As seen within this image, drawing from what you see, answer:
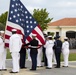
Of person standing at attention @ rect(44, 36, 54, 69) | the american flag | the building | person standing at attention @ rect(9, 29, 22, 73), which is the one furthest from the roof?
person standing at attention @ rect(9, 29, 22, 73)

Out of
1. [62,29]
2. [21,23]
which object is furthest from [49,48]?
[62,29]

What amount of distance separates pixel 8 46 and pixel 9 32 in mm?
649

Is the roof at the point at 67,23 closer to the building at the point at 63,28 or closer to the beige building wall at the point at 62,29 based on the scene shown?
the building at the point at 63,28

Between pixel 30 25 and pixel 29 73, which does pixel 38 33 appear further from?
pixel 29 73

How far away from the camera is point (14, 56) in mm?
12977

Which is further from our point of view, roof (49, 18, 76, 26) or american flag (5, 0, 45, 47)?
roof (49, 18, 76, 26)

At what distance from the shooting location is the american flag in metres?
13.7

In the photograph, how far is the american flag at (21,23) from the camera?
44.8ft

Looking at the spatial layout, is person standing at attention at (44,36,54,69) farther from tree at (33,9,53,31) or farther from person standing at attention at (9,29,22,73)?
tree at (33,9,53,31)

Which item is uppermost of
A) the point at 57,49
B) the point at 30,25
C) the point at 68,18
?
the point at 68,18

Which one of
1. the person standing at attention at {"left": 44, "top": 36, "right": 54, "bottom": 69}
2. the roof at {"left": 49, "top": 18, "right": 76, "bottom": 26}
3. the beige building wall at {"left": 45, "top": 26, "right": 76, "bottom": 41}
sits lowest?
the person standing at attention at {"left": 44, "top": 36, "right": 54, "bottom": 69}

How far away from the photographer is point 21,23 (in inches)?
549

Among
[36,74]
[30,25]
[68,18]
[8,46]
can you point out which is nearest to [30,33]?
[30,25]

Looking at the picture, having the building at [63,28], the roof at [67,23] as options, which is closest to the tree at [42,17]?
the building at [63,28]
